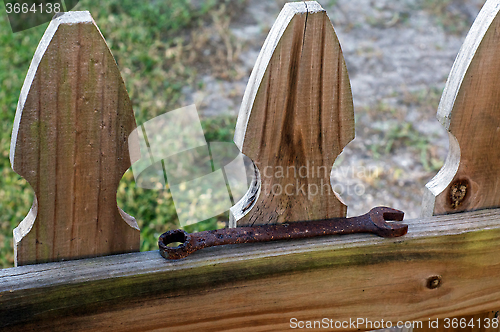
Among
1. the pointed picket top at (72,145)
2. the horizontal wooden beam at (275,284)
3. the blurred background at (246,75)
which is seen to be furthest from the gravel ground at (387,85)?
the pointed picket top at (72,145)

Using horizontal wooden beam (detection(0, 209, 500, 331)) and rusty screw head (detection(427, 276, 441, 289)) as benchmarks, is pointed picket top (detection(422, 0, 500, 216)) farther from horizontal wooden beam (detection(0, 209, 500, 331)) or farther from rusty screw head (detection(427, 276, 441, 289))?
rusty screw head (detection(427, 276, 441, 289))

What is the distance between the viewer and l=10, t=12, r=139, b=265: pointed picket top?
0.93m

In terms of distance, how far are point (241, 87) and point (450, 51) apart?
1970 millimetres

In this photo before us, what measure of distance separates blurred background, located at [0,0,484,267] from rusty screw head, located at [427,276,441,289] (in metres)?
1.63

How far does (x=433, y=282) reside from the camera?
1319mm

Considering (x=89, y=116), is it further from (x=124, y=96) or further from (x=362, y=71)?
(x=362, y=71)

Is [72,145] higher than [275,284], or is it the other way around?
[72,145]

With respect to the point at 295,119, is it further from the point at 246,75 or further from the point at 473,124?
the point at 246,75

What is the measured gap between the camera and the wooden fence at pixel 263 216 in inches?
39.2

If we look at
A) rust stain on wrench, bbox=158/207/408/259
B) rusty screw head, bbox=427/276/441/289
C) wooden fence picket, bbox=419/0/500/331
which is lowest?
rusty screw head, bbox=427/276/441/289

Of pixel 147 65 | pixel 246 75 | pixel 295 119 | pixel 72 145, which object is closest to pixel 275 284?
pixel 295 119

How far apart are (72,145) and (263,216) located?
0.46m

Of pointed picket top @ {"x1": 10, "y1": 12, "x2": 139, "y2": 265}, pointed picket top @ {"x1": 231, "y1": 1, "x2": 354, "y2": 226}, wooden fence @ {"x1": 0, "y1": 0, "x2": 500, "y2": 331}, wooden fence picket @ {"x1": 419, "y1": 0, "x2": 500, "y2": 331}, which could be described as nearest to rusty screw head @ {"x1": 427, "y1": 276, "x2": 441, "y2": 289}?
wooden fence @ {"x1": 0, "y1": 0, "x2": 500, "y2": 331}

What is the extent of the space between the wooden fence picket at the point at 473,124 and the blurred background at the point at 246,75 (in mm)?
1610
